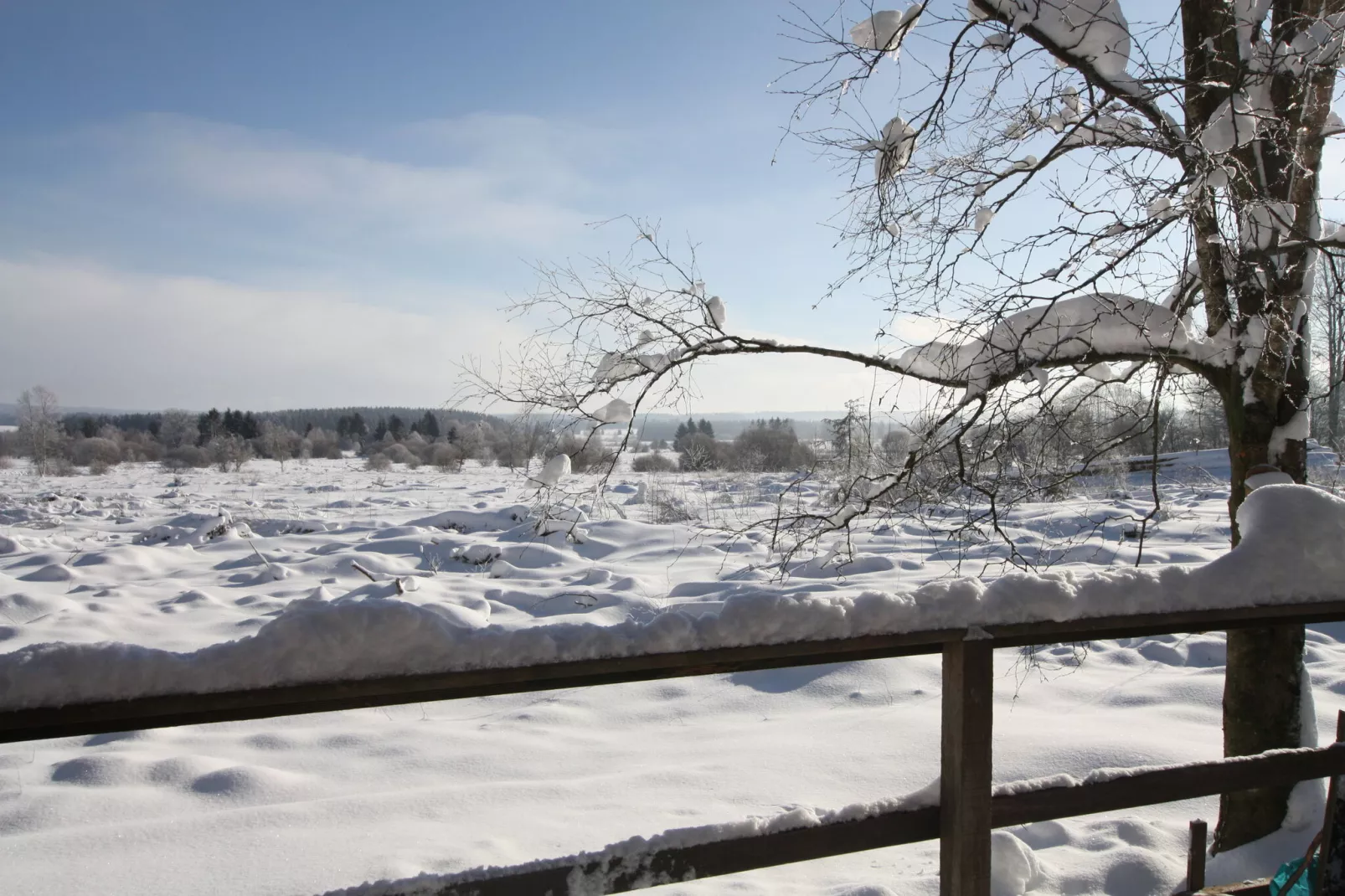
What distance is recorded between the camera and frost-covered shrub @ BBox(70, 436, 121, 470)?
4061 cm

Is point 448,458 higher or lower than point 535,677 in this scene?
lower

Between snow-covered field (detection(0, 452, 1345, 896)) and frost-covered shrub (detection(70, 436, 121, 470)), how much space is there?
116 feet

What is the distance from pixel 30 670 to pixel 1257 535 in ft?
7.53

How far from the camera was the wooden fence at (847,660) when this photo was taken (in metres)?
1.15

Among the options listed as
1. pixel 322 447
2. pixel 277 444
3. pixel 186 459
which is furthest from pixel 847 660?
pixel 322 447

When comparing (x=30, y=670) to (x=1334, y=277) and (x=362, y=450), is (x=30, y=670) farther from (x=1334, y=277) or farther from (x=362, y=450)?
(x=362, y=450)

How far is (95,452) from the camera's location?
41719 mm

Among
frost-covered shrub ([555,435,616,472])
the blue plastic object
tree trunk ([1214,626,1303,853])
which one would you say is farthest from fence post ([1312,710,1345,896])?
frost-covered shrub ([555,435,616,472])

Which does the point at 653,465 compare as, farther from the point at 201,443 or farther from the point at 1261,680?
the point at 201,443

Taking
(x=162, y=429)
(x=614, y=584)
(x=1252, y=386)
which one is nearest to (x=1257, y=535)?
(x=1252, y=386)

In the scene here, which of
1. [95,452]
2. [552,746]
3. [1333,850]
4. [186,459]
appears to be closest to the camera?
[1333,850]

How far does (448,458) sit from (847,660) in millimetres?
39829

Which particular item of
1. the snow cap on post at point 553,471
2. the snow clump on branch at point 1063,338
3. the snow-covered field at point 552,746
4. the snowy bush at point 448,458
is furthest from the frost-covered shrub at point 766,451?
the snow clump on branch at point 1063,338

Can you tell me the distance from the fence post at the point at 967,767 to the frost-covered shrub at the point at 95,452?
4721 centimetres
